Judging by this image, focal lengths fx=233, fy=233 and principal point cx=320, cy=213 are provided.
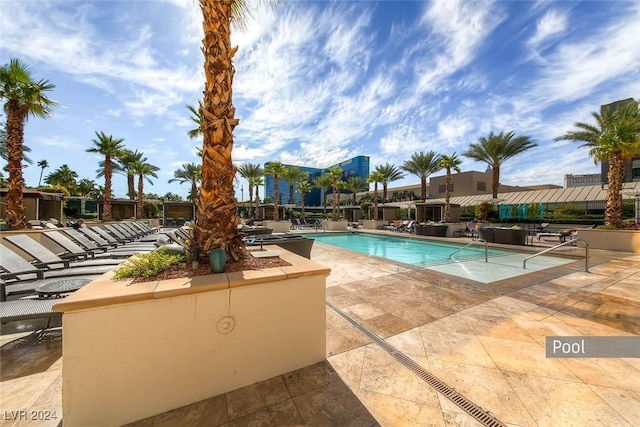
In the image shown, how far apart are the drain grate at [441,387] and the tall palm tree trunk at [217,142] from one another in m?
2.28

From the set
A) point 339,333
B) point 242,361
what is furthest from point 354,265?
point 242,361

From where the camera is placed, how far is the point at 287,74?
27.2 feet

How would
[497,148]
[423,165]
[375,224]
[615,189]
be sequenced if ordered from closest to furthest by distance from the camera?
[615,189], [497,148], [375,224], [423,165]

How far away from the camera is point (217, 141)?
3076mm

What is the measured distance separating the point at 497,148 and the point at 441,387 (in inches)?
948

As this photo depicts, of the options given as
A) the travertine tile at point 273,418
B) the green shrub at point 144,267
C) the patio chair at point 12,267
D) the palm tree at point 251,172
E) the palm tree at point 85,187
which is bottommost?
the travertine tile at point 273,418

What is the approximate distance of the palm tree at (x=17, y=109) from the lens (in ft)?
26.8

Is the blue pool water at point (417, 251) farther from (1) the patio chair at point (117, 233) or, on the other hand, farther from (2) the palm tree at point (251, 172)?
(2) the palm tree at point (251, 172)

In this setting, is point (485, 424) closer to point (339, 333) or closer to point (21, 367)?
point (339, 333)

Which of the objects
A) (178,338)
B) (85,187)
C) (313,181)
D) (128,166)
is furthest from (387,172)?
(85,187)

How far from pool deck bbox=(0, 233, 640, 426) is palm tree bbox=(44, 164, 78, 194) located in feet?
156

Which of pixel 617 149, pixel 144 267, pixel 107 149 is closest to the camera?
pixel 144 267

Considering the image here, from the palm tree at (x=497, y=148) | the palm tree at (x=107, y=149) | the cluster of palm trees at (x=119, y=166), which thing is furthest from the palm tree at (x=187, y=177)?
the palm tree at (x=497, y=148)

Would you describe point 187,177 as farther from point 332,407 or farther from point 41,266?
point 332,407
